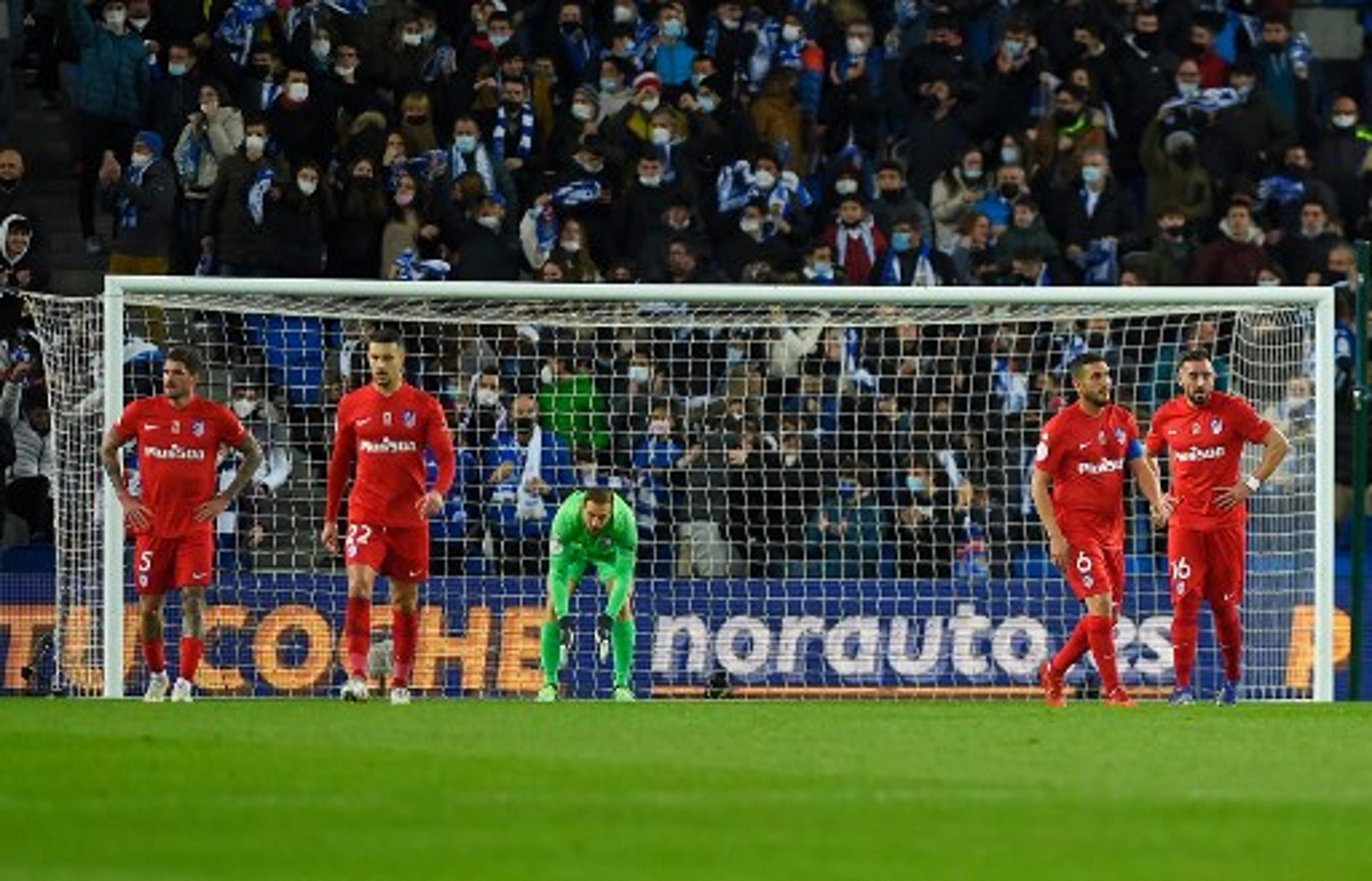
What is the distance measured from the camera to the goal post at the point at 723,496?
75.4 ft

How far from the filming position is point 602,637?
23391 millimetres

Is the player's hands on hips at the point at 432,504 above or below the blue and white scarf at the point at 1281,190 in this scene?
below

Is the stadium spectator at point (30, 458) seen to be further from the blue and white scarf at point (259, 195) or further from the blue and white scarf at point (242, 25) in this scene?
the blue and white scarf at point (242, 25)

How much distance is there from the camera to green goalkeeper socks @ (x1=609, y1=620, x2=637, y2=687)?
22.6m

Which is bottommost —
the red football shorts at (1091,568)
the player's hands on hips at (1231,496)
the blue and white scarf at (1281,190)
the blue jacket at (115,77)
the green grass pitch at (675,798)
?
the green grass pitch at (675,798)

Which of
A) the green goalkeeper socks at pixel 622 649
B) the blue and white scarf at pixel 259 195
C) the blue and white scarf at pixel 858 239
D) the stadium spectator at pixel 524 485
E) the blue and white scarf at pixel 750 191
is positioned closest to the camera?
the green goalkeeper socks at pixel 622 649

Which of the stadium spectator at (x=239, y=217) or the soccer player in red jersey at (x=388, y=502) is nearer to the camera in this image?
the soccer player in red jersey at (x=388, y=502)

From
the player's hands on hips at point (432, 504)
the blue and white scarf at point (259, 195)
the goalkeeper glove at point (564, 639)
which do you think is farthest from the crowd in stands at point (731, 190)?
the player's hands on hips at point (432, 504)

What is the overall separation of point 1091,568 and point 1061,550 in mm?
214

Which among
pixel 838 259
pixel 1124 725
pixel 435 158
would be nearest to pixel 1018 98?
pixel 838 259

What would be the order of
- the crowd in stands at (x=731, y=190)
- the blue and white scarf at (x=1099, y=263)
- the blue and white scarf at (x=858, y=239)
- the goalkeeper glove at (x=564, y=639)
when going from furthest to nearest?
1. the blue and white scarf at (x=1099, y=263)
2. the blue and white scarf at (x=858, y=239)
3. the crowd in stands at (x=731, y=190)
4. the goalkeeper glove at (x=564, y=639)

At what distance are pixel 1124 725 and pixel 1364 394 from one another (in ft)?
22.3

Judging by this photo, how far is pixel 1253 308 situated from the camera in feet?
74.6

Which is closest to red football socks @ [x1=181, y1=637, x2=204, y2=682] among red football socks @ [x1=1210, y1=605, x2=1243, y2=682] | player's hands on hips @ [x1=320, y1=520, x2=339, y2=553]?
player's hands on hips @ [x1=320, y1=520, x2=339, y2=553]
